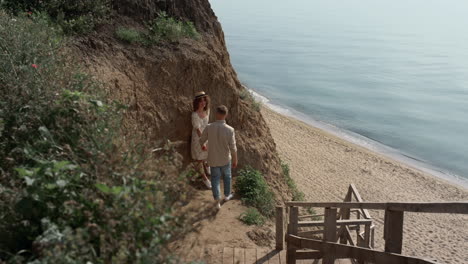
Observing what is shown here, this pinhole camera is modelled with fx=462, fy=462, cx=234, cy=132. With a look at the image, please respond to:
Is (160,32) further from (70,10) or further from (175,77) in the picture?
(70,10)

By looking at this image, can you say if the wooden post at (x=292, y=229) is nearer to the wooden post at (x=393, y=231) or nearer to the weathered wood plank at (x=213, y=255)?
the weathered wood plank at (x=213, y=255)

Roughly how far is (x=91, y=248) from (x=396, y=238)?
367cm

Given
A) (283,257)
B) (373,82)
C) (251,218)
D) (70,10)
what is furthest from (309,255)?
(373,82)

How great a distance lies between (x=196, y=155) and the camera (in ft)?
29.8

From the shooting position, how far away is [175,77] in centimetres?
1000

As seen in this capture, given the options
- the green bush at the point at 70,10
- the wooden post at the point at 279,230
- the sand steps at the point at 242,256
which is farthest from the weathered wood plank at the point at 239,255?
the green bush at the point at 70,10

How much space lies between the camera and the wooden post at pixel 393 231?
524 centimetres

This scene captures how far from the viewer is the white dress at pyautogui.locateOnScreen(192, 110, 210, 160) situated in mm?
8836

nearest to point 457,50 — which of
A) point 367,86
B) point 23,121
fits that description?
point 367,86

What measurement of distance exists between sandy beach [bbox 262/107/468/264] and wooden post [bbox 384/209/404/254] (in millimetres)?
9836

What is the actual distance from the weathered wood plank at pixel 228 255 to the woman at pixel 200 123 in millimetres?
A: 2230

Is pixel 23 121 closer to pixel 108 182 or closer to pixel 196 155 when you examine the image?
pixel 108 182

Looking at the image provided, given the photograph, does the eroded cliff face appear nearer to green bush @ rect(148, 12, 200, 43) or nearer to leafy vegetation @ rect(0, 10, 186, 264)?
green bush @ rect(148, 12, 200, 43)


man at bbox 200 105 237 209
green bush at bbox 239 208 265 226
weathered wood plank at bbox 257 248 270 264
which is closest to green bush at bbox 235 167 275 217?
green bush at bbox 239 208 265 226
